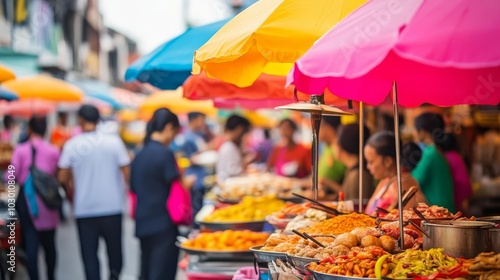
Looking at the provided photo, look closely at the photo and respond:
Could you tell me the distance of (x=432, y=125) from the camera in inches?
366

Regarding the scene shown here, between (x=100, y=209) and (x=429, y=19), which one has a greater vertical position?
(x=429, y=19)

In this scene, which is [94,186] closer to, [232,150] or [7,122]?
[232,150]

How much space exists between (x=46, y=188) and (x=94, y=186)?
116 cm

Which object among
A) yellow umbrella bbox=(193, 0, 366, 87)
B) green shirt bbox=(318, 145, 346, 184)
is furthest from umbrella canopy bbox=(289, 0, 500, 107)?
green shirt bbox=(318, 145, 346, 184)

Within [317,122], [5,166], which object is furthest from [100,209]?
[5,166]

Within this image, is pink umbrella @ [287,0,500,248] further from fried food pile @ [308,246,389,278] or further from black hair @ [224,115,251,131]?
black hair @ [224,115,251,131]

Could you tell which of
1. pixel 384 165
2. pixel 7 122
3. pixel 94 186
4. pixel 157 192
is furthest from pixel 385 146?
pixel 7 122

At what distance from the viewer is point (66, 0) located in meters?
37.3

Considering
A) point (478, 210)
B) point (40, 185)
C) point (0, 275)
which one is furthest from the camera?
point (478, 210)

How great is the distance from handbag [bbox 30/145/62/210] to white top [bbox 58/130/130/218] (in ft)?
2.73

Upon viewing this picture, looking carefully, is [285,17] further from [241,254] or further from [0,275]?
[0,275]

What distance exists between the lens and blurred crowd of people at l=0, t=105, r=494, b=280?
8828mm

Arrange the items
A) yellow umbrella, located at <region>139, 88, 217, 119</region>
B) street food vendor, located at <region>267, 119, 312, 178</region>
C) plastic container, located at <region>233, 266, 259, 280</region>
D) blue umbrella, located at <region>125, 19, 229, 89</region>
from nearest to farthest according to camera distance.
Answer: plastic container, located at <region>233, 266, 259, 280</region>
blue umbrella, located at <region>125, 19, 229, 89</region>
street food vendor, located at <region>267, 119, 312, 178</region>
yellow umbrella, located at <region>139, 88, 217, 119</region>

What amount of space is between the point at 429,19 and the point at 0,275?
7.47 meters
